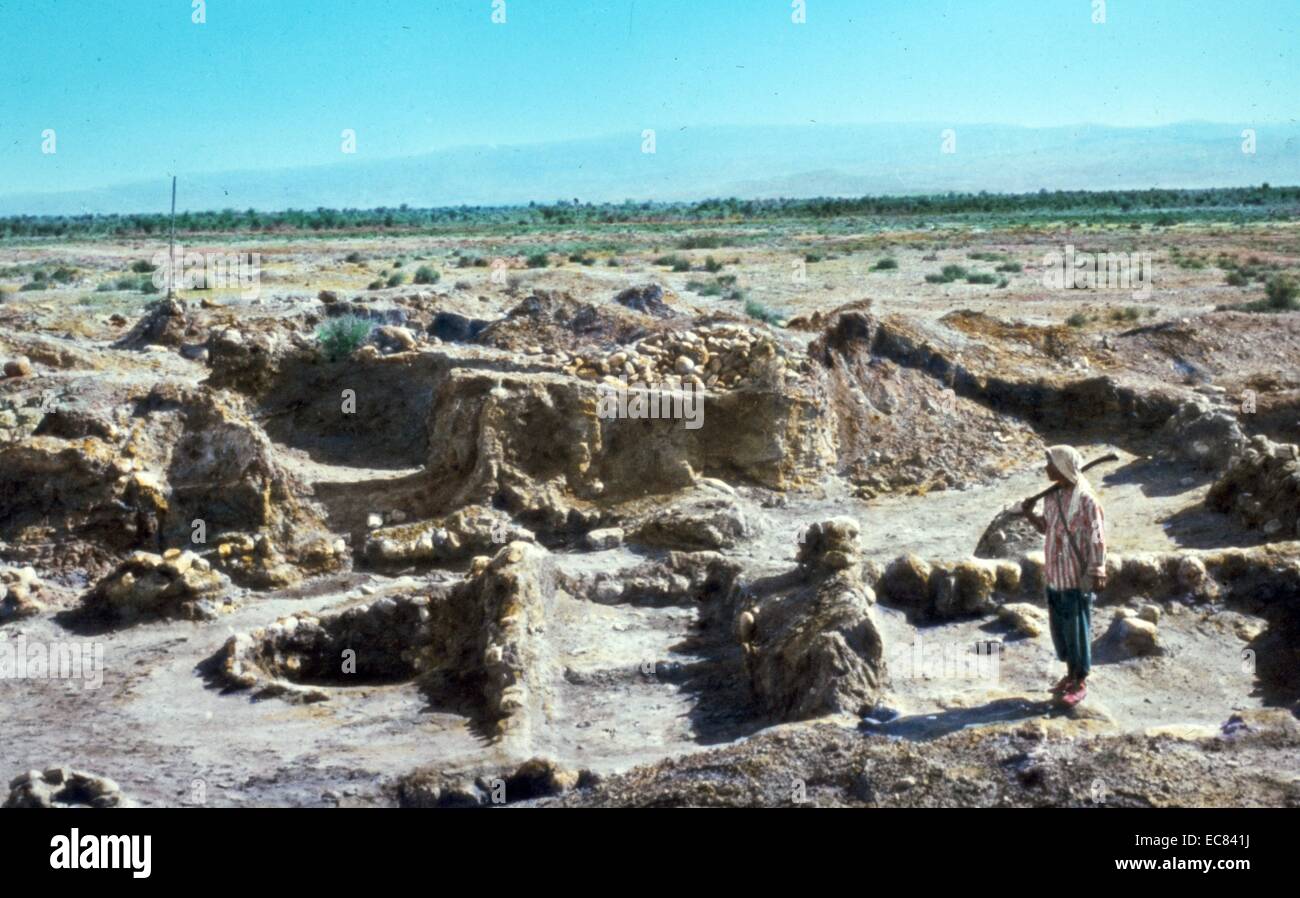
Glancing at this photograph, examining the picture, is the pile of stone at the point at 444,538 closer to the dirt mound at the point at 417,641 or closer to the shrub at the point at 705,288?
the dirt mound at the point at 417,641

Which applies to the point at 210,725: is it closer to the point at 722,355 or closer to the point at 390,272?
the point at 722,355

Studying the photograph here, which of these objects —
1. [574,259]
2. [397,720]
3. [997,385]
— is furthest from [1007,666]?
[574,259]

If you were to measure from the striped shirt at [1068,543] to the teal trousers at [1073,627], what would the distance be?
60 mm

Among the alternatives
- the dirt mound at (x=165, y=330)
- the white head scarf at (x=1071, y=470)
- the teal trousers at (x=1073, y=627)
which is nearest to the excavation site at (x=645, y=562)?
the teal trousers at (x=1073, y=627)

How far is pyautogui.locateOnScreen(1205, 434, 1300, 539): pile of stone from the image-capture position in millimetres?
9617

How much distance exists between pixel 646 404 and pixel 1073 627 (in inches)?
216

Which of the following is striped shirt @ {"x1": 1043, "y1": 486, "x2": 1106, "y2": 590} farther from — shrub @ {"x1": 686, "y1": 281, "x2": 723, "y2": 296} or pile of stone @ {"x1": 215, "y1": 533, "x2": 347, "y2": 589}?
shrub @ {"x1": 686, "y1": 281, "x2": 723, "y2": 296}

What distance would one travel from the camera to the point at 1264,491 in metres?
10.0

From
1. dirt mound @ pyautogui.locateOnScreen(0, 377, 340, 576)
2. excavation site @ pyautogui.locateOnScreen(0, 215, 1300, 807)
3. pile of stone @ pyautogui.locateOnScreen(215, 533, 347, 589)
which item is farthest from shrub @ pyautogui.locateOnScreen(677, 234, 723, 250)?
pile of stone @ pyautogui.locateOnScreen(215, 533, 347, 589)

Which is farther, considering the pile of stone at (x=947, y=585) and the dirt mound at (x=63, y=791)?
the pile of stone at (x=947, y=585)

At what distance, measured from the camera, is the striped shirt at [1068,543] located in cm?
653

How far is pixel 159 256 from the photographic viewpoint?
43.1 m

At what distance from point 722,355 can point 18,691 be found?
6600mm

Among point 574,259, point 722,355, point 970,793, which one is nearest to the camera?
point 970,793
